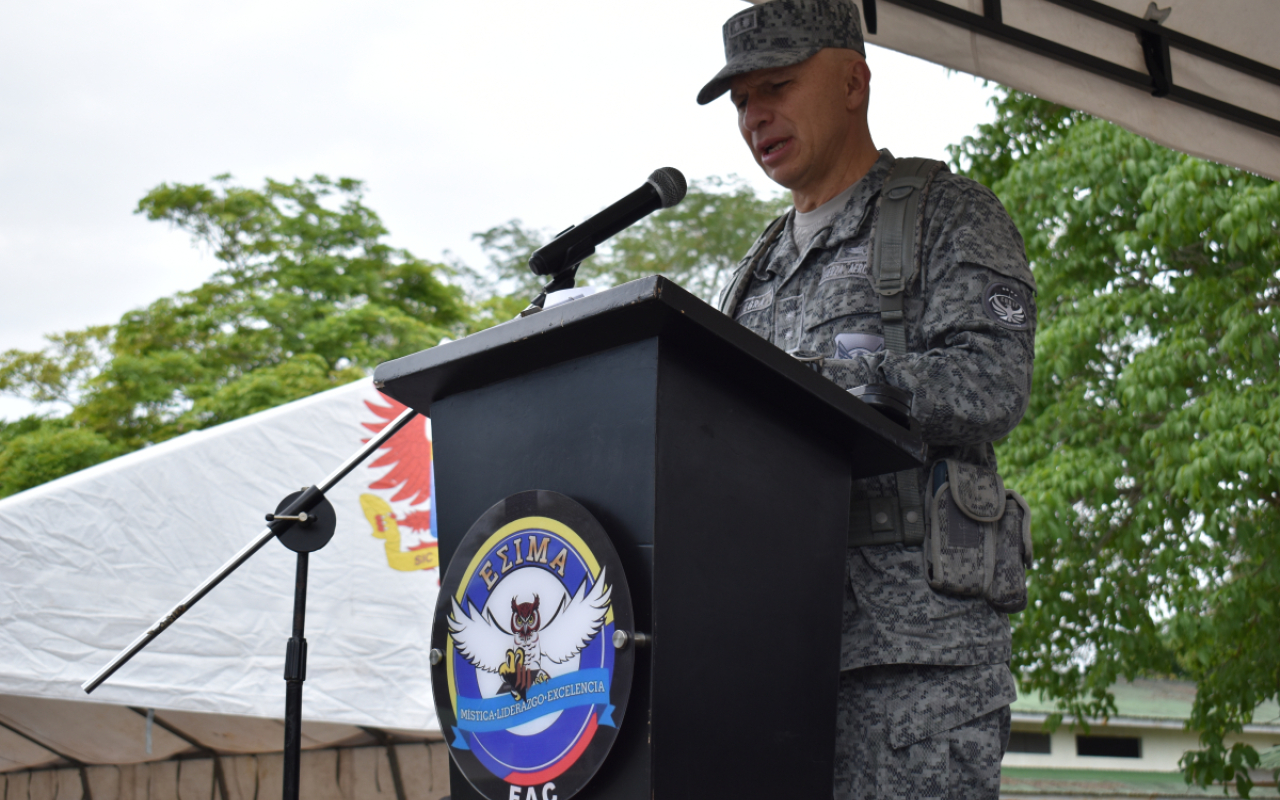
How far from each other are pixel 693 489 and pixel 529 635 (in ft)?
0.73

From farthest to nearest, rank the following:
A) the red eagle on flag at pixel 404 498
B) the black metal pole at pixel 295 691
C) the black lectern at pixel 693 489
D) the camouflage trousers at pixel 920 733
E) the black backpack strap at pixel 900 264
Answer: the red eagle on flag at pixel 404 498
the black metal pole at pixel 295 691
the black backpack strap at pixel 900 264
the camouflage trousers at pixel 920 733
the black lectern at pixel 693 489

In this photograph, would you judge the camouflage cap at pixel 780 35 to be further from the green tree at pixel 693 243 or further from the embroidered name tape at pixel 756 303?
the green tree at pixel 693 243

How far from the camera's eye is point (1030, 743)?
74.1 ft

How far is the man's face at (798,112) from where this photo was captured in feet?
5.83

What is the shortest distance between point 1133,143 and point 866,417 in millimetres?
6857

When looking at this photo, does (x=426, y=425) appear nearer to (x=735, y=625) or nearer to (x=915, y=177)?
(x=915, y=177)

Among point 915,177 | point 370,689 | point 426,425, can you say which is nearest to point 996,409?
point 915,177

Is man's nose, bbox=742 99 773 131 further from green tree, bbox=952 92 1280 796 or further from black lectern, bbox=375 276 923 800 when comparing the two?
green tree, bbox=952 92 1280 796

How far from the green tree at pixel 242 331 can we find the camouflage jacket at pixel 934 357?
512 inches

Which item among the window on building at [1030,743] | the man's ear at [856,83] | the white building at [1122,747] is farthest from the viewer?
the window on building at [1030,743]

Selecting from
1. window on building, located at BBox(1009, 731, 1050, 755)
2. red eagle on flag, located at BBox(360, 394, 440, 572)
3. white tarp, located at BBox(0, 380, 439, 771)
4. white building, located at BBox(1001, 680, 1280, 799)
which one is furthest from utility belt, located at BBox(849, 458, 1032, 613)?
window on building, located at BBox(1009, 731, 1050, 755)

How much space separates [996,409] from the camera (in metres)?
1.42

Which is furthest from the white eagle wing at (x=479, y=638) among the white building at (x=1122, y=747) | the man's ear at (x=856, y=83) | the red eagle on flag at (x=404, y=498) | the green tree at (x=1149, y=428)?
the white building at (x=1122, y=747)

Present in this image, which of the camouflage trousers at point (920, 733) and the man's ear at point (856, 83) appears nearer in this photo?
the camouflage trousers at point (920, 733)
